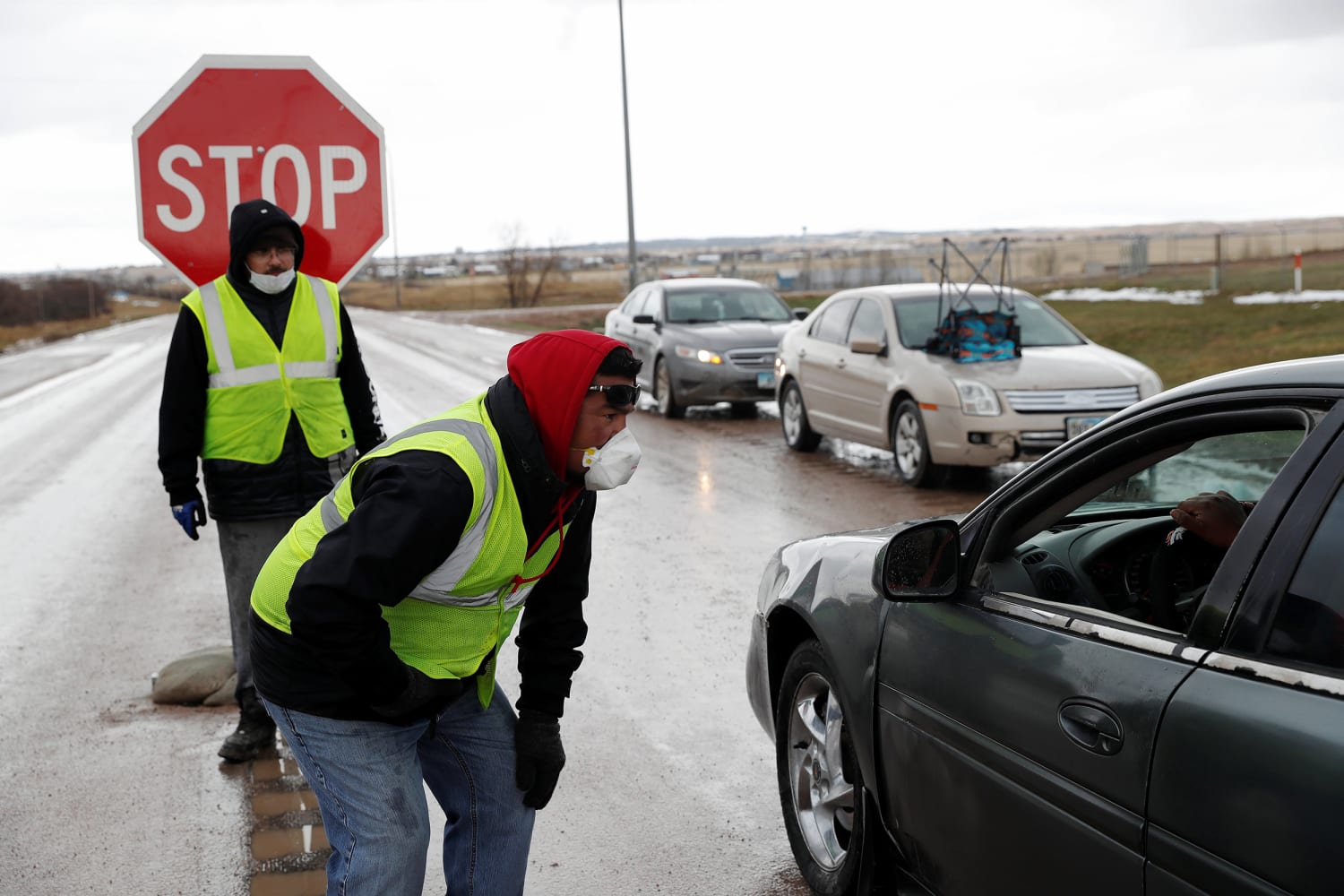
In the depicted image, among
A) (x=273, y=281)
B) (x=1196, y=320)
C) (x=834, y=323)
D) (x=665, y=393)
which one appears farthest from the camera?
(x=1196, y=320)

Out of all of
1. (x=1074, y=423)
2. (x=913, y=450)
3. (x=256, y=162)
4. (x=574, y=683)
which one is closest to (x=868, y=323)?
(x=913, y=450)

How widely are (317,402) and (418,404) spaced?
511 inches

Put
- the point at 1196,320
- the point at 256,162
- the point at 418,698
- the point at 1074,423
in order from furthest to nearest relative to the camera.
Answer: the point at 1196,320, the point at 1074,423, the point at 256,162, the point at 418,698

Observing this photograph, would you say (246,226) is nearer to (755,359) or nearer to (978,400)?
(978,400)

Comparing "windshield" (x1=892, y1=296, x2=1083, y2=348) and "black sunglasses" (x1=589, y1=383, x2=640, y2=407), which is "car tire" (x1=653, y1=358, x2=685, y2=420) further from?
"black sunglasses" (x1=589, y1=383, x2=640, y2=407)

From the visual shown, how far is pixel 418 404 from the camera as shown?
17.7 metres

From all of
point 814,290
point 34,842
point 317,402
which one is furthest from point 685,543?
point 814,290

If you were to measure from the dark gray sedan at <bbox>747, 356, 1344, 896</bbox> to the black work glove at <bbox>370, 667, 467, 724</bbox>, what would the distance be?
975mm

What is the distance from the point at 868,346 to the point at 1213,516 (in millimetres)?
8381

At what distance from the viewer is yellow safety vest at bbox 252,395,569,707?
102 inches

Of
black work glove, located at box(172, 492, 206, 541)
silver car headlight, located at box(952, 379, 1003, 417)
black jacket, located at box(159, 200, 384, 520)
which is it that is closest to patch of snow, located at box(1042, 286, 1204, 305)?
silver car headlight, located at box(952, 379, 1003, 417)

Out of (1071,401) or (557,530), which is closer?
(557,530)

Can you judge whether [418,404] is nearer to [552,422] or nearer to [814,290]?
[552,422]

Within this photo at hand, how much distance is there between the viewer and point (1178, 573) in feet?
10.0
